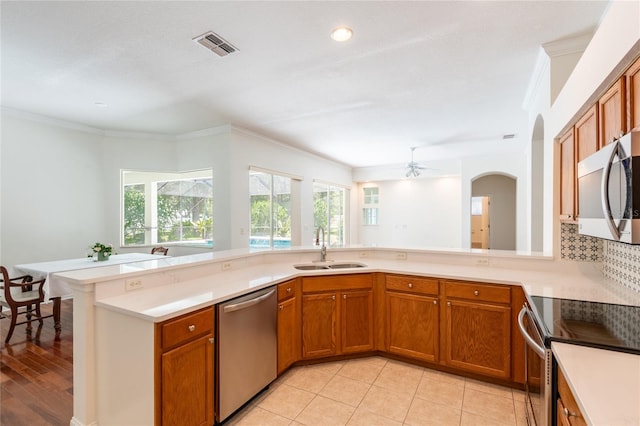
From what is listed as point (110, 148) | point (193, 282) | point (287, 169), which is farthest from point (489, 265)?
point (110, 148)

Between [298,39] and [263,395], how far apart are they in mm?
2931

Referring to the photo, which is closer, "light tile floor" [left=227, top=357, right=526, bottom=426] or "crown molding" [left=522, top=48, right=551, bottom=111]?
"light tile floor" [left=227, top=357, right=526, bottom=426]

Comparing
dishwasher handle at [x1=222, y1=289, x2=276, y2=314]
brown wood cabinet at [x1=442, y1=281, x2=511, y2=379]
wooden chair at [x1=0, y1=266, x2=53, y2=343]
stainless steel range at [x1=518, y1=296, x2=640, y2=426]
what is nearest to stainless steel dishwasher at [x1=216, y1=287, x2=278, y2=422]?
dishwasher handle at [x1=222, y1=289, x2=276, y2=314]

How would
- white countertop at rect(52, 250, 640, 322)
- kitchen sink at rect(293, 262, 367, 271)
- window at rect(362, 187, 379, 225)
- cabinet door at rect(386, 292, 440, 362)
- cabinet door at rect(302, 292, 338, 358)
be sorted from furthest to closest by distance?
1. window at rect(362, 187, 379, 225)
2. kitchen sink at rect(293, 262, 367, 271)
3. cabinet door at rect(302, 292, 338, 358)
4. cabinet door at rect(386, 292, 440, 362)
5. white countertop at rect(52, 250, 640, 322)

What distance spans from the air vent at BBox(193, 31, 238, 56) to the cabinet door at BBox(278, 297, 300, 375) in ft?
7.53

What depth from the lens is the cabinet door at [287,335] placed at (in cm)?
252

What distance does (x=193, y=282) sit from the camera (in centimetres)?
239

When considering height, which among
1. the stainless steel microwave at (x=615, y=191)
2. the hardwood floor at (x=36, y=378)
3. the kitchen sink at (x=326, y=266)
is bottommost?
the hardwood floor at (x=36, y=378)

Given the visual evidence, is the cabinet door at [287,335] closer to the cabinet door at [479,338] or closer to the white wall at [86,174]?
the cabinet door at [479,338]

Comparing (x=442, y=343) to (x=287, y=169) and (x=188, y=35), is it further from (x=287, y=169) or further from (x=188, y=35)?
(x=287, y=169)

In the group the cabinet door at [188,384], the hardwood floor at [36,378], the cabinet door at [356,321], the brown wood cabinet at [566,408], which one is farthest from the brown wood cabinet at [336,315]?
the hardwood floor at [36,378]

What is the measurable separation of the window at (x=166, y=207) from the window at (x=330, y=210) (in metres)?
2.71

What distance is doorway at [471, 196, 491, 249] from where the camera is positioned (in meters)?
7.63

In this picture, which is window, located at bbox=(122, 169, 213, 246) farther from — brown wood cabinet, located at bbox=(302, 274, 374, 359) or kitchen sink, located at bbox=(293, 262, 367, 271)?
brown wood cabinet, located at bbox=(302, 274, 374, 359)
